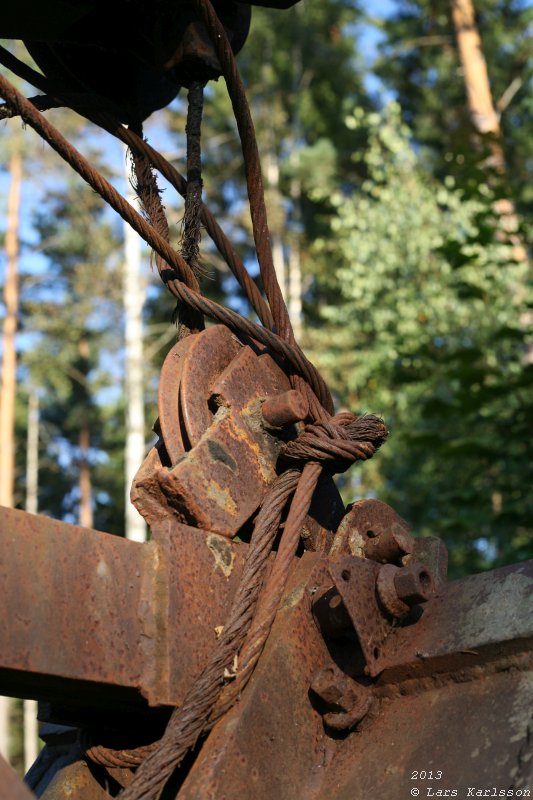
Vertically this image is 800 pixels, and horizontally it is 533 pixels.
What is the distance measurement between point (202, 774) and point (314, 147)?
22.5 metres

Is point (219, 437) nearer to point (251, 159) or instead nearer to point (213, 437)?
point (213, 437)

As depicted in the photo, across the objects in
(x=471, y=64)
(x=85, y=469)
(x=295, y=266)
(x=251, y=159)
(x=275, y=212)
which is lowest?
(x=85, y=469)

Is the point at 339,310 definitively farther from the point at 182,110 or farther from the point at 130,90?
the point at 130,90

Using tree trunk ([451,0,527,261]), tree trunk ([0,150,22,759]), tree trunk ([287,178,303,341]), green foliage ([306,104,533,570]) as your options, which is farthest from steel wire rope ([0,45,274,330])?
tree trunk ([287,178,303,341])

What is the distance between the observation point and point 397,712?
5.57 ft

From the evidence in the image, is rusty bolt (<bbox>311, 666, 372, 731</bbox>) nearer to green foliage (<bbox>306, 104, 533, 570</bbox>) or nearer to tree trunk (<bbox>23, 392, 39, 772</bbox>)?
green foliage (<bbox>306, 104, 533, 570</bbox>)

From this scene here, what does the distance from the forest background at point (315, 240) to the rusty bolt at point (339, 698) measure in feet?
31.4

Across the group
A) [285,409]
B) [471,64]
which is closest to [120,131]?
[285,409]

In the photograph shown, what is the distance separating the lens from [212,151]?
2333cm

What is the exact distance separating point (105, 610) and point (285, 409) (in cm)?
51

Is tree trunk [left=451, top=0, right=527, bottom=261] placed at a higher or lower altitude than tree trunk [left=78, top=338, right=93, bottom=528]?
higher

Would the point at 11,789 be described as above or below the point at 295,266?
below

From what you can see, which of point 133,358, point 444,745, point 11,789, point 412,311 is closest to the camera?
point 11,789

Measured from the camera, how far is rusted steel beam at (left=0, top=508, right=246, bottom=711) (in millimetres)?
1477
